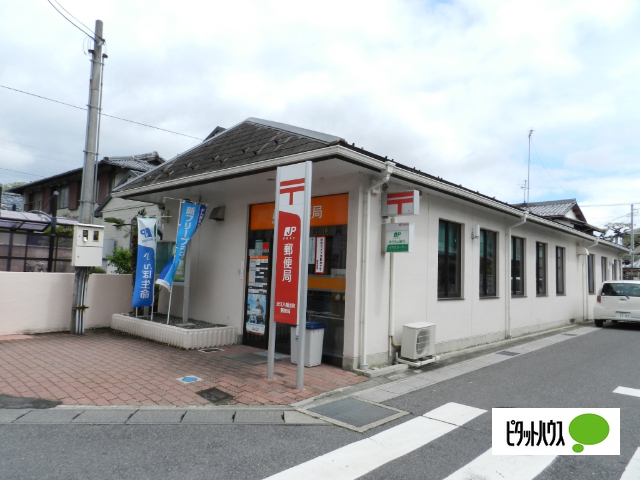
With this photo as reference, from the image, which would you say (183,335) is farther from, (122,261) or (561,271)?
(561,271)

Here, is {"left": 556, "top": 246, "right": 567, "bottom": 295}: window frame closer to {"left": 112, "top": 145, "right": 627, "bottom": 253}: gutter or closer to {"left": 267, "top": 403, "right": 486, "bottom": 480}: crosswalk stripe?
{"left": 112, "top": 145, "right": 627, "bottom": 253}: gutter

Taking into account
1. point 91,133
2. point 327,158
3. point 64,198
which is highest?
point 64,198

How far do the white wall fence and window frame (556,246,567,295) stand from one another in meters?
12.6

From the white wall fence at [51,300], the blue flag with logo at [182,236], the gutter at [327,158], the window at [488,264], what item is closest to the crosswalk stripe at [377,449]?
the gutter at [327,158]

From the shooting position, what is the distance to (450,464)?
3352mm

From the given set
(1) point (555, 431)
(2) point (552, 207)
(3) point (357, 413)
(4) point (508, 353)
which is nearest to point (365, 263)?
(3) point (357, 413)

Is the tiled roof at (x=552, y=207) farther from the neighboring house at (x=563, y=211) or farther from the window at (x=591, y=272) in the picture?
the window at (x=591, y=272)

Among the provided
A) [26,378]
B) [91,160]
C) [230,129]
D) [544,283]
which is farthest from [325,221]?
[544,283]

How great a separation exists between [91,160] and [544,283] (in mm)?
12268

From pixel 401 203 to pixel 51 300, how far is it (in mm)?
7641

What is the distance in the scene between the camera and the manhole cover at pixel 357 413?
427 cm

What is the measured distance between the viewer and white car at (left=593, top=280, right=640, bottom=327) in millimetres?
12766

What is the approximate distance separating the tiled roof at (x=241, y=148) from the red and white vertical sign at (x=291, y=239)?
0.56m

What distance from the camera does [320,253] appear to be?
6.93 m
